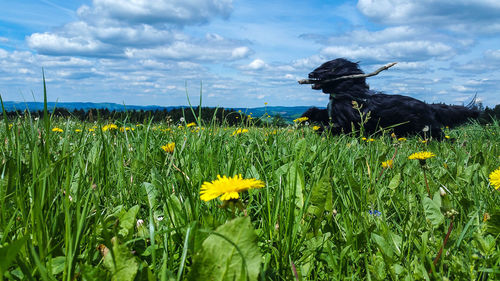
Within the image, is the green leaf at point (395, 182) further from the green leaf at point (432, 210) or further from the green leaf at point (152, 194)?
the green leaf at point (152, 194)

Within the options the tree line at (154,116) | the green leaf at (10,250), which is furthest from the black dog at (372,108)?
the green leaf at (10,250)

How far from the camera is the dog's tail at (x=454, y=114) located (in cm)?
820

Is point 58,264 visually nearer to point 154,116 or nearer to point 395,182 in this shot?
point 395,182

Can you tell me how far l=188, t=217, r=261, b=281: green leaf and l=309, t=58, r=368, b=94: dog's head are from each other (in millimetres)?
7565

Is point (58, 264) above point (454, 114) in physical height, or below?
below

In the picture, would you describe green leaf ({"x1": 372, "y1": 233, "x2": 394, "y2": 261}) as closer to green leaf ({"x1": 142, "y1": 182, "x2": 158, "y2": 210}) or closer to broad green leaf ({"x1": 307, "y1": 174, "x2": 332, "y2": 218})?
broad green leaf ({"x1": 307, "y1": 174, "x2": 332, "y2": 218})

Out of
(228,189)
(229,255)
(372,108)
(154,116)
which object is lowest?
(229,255)

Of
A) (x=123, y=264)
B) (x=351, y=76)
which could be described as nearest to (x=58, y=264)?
(x=123, y=264)

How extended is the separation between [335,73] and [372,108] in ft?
3.62

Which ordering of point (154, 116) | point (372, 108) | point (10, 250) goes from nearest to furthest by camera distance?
1. point (10, 250)
2. point (154, 116)
3. point (372, 108)

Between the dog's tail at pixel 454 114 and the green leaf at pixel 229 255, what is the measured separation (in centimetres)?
816

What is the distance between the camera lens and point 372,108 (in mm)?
7758

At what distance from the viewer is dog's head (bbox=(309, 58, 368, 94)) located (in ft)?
26.8

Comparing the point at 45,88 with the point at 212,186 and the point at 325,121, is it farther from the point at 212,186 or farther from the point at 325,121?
the point at 325,121
